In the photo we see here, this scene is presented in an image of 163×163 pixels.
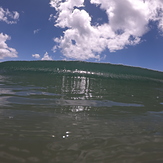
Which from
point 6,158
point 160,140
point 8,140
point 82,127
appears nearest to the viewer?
point 6,158

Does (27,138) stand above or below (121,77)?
below

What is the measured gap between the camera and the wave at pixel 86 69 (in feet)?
93.7

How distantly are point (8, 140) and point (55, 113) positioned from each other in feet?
5.59

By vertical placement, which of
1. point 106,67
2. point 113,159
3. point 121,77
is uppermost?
point 106,67

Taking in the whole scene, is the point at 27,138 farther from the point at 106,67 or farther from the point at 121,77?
the point at 106,67

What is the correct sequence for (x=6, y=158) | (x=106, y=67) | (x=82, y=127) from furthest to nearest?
(x=106, y=67) → (x=82, y=127) → (x=6, y=158)

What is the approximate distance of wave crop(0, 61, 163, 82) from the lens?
2856 cm

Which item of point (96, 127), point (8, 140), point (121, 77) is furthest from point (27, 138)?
point (121, 77)

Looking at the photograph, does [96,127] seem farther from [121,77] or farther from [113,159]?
[121,77]

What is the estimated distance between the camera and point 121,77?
28078mm

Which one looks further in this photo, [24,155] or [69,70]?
[69,70]

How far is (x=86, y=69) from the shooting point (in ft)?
99.1

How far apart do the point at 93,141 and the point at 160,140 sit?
1377mm

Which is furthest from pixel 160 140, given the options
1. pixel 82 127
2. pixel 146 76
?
pixel 146 76
